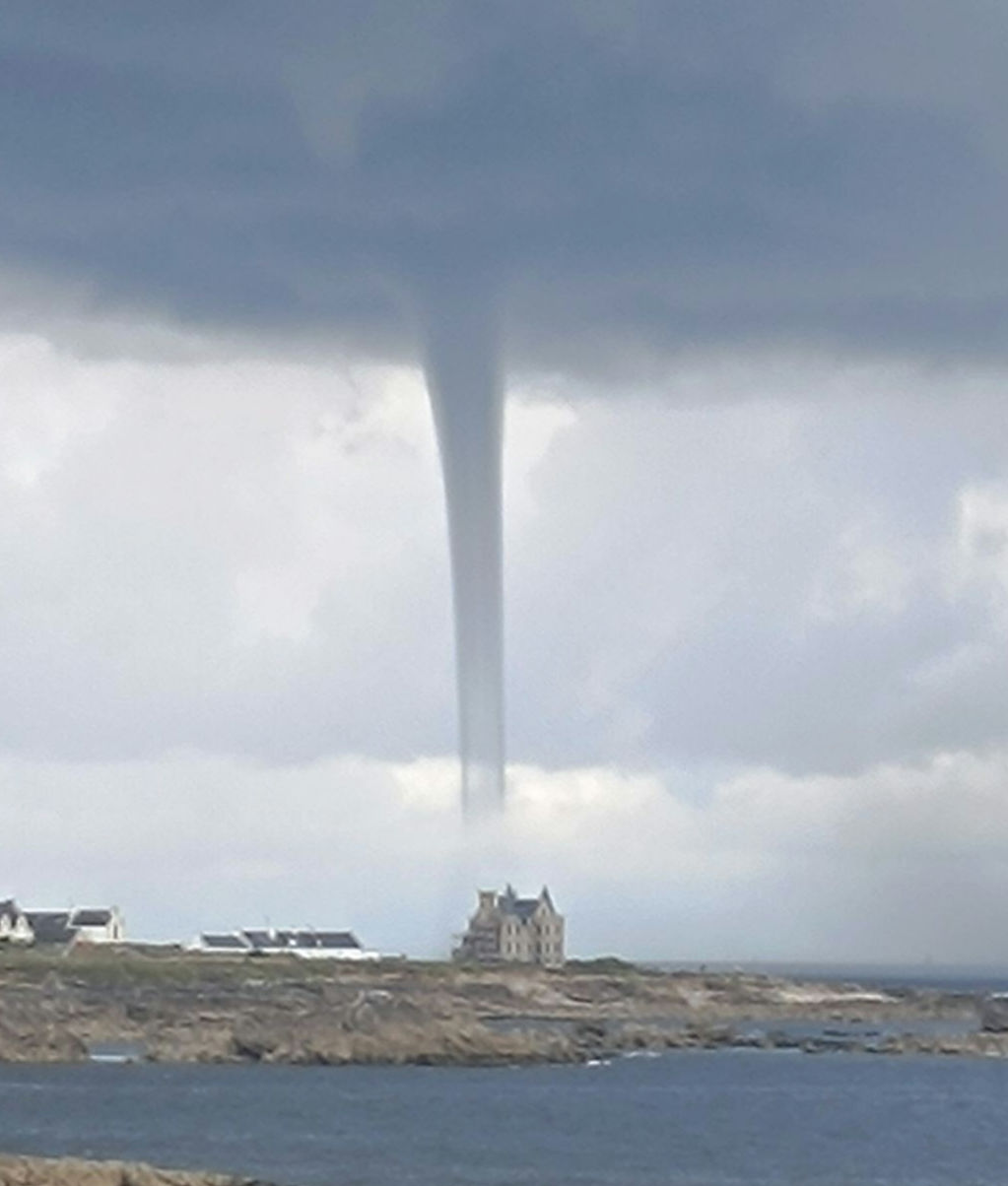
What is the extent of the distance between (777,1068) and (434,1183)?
6760 cm

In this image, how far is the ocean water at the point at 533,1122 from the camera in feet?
260

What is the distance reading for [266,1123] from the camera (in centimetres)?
9325

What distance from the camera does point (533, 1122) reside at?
97250 millimetres

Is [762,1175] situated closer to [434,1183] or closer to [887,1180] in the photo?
[887,1180]

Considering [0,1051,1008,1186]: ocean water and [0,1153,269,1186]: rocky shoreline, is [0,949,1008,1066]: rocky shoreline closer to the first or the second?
[0,1051,1008,1186]: ocean water

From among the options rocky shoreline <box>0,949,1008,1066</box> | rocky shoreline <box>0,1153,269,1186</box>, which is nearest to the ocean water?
rocky shoreline <box>0,949,1008,1066</box>

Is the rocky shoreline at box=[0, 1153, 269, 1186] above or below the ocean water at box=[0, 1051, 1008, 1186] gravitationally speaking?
below

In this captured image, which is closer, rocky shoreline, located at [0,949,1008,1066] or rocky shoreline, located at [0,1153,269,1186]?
rocky shoreline, located at [0,1153,269,1186]

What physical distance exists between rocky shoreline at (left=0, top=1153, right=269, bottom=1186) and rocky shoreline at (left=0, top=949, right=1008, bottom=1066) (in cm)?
7210

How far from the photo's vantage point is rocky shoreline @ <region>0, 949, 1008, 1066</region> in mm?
136875

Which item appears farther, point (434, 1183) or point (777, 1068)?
point (777, 1068)

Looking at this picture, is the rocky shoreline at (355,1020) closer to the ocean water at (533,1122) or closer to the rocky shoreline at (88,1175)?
the ocean water at (533,1122)

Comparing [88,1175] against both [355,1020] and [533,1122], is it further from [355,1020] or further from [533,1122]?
[355,1020]

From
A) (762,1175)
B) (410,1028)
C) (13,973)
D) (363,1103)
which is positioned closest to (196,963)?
(13,973)
